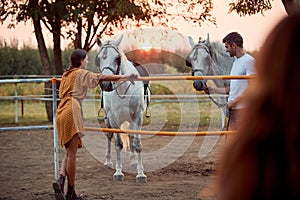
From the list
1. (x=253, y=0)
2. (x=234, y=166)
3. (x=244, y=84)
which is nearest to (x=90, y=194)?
(x=244, y=84)

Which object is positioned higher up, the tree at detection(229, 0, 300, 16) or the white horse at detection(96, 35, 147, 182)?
the tree at detection(229, 0, 300, 16)

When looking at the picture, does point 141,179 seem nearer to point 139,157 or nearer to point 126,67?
point 139,157

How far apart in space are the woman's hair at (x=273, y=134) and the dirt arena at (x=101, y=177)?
3.67 meters

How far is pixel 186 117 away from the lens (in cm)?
1661

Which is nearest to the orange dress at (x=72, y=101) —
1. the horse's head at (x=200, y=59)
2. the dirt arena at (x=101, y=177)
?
the dirt arena at (x=101, y=177)

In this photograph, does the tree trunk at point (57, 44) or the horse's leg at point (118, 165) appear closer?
the horse's leg at point (118, 165)

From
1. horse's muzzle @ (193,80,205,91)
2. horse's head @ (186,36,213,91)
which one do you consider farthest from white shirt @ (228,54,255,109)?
horse's head @ (186,36,213,91)

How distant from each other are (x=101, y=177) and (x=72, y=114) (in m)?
2.04

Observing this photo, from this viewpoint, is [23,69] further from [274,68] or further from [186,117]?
[274,68]

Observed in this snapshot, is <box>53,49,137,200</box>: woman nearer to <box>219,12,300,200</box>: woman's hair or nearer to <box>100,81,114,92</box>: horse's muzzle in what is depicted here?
<box>100,81,114,92</box>: horse's muzzle

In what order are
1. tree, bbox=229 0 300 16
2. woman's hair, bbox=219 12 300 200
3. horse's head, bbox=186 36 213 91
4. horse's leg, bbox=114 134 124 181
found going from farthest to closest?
1. tree, bbox=229 0 300 16
2. horse's head, bbox=186 36 213 91
3. horse's leg, bbox=114 134 124 181
4. woman's hair, bbox=219 12 300 200

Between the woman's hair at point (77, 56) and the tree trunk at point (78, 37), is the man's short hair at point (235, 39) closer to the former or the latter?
the woman's hair at point (77, 56)

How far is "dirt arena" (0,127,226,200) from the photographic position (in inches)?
258

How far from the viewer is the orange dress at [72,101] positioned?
5.91m
